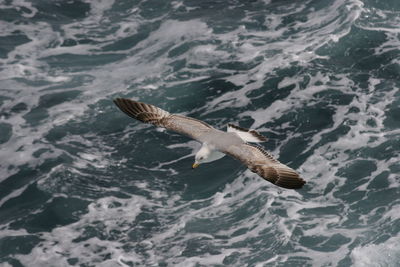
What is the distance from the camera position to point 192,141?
34.3 meters

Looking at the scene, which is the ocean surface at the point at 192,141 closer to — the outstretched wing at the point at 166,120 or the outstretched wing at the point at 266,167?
the outstretched wing at the point at 166,120

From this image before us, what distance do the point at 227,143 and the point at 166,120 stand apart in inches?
102

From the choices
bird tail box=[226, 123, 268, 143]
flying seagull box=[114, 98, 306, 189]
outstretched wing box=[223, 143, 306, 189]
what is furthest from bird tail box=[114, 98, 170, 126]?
outstretched wing box=[223, 143, 306, 189]

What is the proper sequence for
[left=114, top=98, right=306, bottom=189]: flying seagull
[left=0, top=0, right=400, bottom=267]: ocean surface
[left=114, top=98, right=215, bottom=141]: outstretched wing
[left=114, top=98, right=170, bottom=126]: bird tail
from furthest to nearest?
[left=0, top=0, right=400, bottom=267]: ocean surface
[left=114, top=98, right=170, bottom=126]: bird tail
[left=114, top=98, right=215, bottom=141]: outstretched wing
[left=114, top=98, right=306, bottom=189]: flying seagull

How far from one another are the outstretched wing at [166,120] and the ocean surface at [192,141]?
6.29 m

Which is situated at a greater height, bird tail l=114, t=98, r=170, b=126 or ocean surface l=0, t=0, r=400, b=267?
bird tail l=114, t=98, r=170, b=126

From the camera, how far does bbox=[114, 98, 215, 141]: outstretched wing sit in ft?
79.9

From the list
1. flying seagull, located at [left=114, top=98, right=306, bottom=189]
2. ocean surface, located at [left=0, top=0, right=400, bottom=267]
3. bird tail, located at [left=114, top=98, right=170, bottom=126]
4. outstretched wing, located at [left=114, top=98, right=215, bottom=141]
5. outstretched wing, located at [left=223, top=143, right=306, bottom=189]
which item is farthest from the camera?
ocean surface, located at [left=0, top=0, right=400, bottom=267]

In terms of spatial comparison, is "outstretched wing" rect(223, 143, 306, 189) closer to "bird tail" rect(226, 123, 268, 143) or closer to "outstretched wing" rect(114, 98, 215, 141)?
"bird tail" rect(226, 123, 268, 143)

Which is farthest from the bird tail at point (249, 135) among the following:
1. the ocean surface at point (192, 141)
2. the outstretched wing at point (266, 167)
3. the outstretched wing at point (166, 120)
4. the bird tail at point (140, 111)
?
the ocean surface at point (192, 141)

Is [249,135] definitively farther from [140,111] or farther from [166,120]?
[140,111]

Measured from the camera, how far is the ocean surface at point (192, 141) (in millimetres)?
29812

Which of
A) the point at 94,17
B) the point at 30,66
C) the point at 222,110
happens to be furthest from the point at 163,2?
the point at 222,110

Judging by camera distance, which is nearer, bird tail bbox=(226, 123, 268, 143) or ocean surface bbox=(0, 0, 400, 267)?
bird tail bbox=(226, 123, 268, 143)
